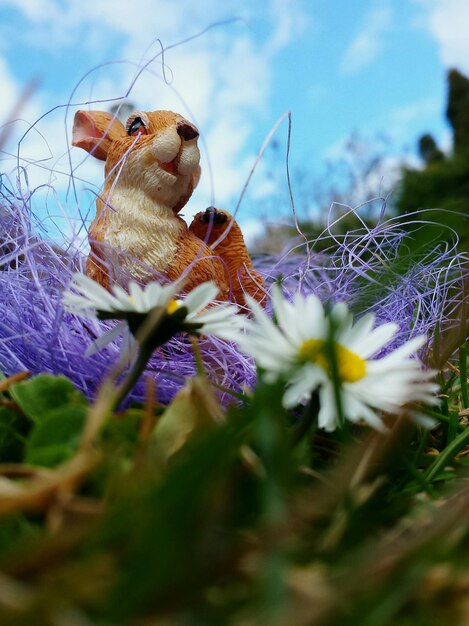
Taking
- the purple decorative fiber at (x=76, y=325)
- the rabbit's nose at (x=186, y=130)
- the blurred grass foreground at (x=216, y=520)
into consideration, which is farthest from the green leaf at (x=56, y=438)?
the rabbit's nose at (x=186, y=130)

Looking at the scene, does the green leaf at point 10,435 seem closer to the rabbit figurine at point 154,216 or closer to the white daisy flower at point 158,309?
the white daisy flower at point 158,309

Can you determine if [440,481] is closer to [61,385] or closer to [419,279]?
[61,385]

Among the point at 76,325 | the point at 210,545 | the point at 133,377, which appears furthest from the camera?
the point at 76,325

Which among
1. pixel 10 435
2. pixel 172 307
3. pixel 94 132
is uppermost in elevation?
pixel 94 132

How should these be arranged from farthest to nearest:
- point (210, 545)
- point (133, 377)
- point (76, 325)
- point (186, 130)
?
1. point (186, 130)
2. point (76, 325)
3. point (133, 377)
4. point (210, 545)

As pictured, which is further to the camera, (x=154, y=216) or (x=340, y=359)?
(x=154, y=216)

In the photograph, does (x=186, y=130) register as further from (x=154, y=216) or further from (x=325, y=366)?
(x=325, y=366)

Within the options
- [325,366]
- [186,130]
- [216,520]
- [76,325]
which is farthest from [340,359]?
[186,130]
